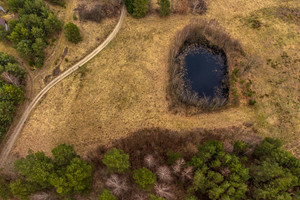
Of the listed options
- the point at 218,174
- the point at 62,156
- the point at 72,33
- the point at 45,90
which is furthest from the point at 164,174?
the point at 72,33

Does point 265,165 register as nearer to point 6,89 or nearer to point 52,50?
point 6,89

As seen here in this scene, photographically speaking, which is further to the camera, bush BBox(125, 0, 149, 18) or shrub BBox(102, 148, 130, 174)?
bush BBox(125, 0, 149, 18)

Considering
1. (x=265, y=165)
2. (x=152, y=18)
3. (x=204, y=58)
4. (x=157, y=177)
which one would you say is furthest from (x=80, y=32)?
(x=265, y=165)

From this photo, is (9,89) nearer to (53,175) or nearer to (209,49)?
(53,175)

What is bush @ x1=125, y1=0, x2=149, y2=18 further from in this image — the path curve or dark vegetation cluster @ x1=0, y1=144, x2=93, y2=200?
dark vegetation cluster @ x1=0, y1=144, x2=93, y2=200

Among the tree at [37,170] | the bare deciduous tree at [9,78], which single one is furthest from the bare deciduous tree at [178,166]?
the bare deciduous tree at [9,78]

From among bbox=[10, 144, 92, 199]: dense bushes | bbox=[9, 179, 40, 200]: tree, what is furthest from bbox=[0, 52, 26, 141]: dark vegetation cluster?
bbox=[9, 179, 40, 200]: tree
